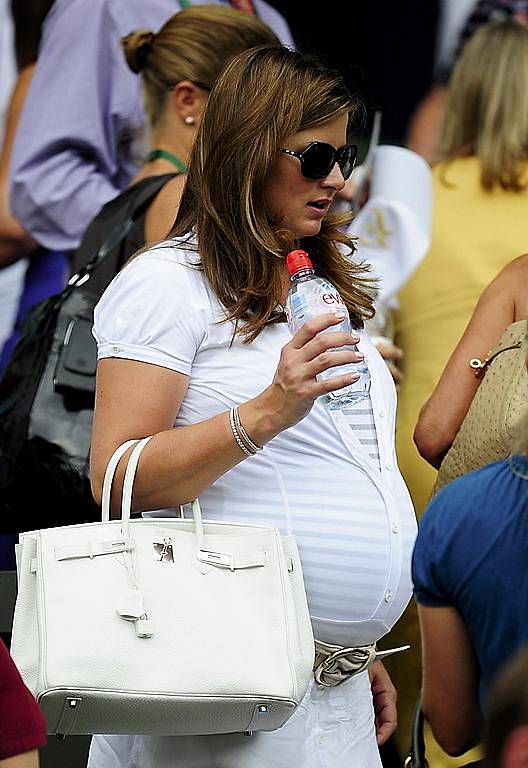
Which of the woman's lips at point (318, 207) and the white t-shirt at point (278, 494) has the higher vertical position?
the woman's lips at point (318, 207)

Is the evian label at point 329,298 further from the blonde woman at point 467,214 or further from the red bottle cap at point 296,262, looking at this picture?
the blonde woman at point 467,214

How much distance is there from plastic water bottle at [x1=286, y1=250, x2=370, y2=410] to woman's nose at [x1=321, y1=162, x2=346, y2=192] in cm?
17

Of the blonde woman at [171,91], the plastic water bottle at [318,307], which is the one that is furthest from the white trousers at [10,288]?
the plastic water bottle at [318,307]

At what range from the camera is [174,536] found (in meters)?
2.11

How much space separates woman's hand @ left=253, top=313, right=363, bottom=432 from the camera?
205 centimetres

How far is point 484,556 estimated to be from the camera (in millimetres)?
1734

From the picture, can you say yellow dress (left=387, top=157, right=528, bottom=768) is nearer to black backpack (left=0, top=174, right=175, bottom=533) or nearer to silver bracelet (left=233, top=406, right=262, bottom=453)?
black backpack (left=0, top=174, right=175, bottom=533)

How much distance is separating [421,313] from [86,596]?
182 centimetres

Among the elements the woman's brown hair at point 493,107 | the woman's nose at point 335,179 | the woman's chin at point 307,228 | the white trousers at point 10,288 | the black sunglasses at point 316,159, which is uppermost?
the black sunglasses at point 316,159

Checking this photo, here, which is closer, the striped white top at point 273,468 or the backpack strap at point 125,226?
the striped white top at point 273,468

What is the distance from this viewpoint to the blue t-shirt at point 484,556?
68.2 inches

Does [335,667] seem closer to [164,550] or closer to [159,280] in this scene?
[164,550]

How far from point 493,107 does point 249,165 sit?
159 centimetres

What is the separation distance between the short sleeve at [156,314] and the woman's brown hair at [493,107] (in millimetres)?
1565
